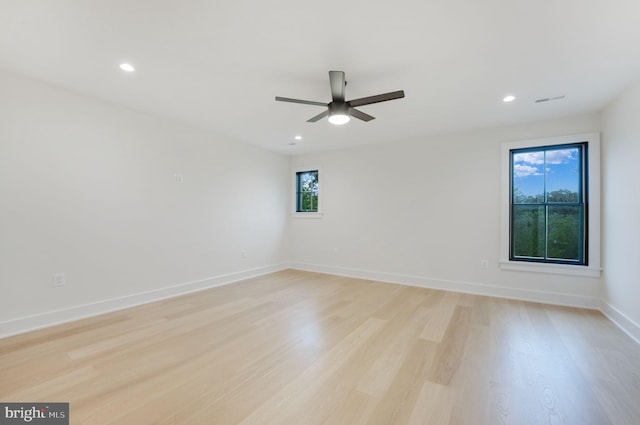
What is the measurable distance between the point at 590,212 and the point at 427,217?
6.81 feet

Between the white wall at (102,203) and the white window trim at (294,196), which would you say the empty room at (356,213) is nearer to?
the white wall at (102,203)

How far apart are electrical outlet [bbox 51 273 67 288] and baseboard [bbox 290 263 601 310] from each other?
409cm

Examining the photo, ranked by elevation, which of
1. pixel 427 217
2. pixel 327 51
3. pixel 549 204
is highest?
pixel 327 51

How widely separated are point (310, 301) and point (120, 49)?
3.48 metres

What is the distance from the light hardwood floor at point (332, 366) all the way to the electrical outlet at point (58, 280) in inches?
19.3

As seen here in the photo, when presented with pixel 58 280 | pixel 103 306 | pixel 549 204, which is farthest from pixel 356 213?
pixel 58 280

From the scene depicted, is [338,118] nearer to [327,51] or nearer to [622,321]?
[327,51]

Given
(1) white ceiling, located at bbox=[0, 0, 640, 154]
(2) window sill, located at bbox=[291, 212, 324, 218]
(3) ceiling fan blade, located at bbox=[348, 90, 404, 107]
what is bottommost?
(2) window sill, located at bbox=[291, 212, 324, 218]

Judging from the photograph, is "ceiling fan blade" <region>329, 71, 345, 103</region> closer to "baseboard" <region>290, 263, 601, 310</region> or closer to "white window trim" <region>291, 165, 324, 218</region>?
"white window trim" <region>291, 165, 324, 218</region>

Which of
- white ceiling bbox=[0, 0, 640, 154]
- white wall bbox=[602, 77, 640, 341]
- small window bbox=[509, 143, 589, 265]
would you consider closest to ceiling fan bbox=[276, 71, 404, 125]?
white ceiling bbox=[0, 0, 640, 154]

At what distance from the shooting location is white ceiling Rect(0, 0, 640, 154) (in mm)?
1890

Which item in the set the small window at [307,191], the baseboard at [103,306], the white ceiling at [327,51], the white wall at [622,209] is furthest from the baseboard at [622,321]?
the baseboard at [103,306]

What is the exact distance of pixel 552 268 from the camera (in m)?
3.86

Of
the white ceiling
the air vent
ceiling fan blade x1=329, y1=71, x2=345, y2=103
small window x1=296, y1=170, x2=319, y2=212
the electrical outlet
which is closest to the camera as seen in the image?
the white ceiling
